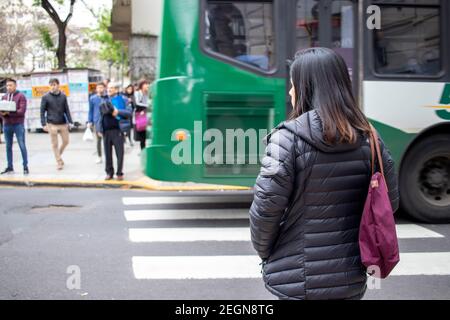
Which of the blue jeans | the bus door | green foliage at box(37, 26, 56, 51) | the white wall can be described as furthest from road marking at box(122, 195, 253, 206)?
green foliage at box(37, 26, 56, 51)

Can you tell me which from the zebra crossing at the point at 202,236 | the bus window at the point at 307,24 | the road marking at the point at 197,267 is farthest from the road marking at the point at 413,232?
the bus window at the point at 307,24

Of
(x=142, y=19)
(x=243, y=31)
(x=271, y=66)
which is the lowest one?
(x=271, y=66)

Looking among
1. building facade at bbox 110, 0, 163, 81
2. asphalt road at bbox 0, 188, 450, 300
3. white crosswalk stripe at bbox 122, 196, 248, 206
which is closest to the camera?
asphalt road at bbox 0, 188, 450, 300

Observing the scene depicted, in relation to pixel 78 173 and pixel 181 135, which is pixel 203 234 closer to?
pixel 181 135

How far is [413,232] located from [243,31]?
3.26 meters

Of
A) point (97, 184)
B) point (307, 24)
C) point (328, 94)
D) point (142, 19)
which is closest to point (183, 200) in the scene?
point (97, 184)

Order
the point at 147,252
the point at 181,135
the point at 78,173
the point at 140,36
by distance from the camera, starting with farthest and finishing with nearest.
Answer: the point at 140,36 → the point at 78,173 → the point at 181,135 → the point at 147,252

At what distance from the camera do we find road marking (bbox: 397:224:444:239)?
6.63 meters

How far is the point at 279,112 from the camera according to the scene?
6.96 m

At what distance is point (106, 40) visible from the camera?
46.0m

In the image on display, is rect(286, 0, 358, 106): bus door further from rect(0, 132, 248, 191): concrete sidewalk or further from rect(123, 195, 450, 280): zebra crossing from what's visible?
rect(0, 132, 248, 191): concrete sidewalk

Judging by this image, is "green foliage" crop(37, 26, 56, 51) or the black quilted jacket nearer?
the black quilted jacket

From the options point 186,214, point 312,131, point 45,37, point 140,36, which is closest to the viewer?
point 312,131

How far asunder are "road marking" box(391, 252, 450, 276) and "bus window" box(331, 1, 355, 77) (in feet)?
8.47
